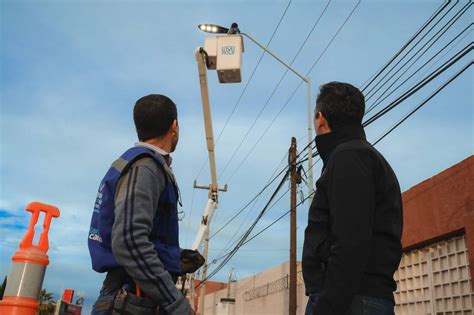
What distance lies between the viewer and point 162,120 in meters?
2.53

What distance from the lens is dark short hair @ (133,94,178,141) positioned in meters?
2.52

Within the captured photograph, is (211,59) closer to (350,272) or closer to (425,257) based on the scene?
(425,257)

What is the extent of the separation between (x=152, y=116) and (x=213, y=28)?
331 inches

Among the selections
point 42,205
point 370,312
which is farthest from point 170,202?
point 370,312

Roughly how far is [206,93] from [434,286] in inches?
269

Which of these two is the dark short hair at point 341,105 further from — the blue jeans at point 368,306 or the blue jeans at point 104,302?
the blue jeans at point 104,302

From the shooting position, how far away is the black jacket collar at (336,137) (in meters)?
2.75

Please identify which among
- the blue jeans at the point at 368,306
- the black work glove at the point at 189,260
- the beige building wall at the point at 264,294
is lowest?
the blue jeans at the point at 368,306

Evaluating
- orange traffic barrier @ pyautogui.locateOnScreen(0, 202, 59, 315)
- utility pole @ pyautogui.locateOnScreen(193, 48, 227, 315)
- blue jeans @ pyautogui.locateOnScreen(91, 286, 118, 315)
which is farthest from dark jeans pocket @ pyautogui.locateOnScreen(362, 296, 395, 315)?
utility pole @ pyautogui.locateOnScreen(193, 48, 227, 315)

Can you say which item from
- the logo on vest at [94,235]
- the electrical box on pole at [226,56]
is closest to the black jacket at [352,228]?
the logo on vest at [94,235]

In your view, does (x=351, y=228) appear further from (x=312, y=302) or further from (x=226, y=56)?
(x=226, y=56)

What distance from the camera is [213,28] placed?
10.5 m

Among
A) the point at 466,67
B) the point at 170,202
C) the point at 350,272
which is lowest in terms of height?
the point at 350,272

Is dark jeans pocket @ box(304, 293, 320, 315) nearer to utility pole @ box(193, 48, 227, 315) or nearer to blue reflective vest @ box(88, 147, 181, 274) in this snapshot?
blue reflective vest @ box(88, 147, 181, 274)
